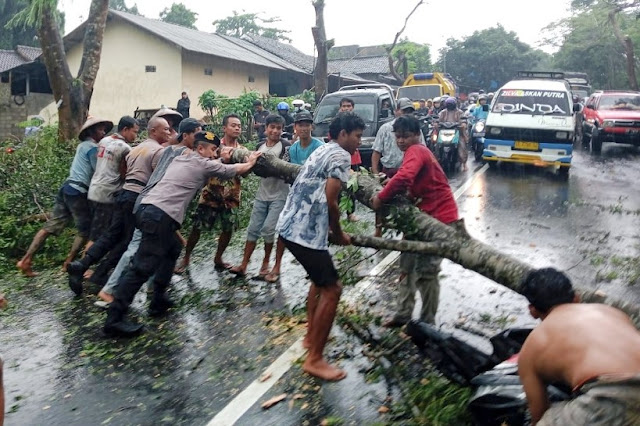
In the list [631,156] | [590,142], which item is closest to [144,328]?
[631,156]

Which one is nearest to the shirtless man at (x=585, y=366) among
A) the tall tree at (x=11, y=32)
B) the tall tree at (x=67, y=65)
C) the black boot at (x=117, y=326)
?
the black boot at (x=117, y=326)

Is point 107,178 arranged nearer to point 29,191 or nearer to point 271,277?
point 271,277

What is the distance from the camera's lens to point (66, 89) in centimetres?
1008

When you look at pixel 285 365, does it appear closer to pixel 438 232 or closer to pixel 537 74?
pixel 438 232

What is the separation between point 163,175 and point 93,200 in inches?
61.0

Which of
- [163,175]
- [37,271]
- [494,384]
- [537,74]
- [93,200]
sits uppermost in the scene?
[537,74]

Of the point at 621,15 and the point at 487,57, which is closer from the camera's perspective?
the point at 621,15

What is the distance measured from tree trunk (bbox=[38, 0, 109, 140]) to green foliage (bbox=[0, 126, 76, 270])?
17.9 inches

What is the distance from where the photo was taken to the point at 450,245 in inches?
165

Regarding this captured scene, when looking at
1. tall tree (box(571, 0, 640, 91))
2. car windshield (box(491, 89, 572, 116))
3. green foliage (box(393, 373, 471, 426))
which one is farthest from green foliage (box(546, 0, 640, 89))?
green foliage (box(393, 373, 471, 426))

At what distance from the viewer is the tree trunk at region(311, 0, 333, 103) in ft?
62.1

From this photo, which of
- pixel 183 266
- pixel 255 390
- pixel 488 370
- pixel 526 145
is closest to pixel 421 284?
pixel 488 370

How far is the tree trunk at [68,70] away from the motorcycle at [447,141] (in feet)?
24.5

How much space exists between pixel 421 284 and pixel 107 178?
3.58 meters
